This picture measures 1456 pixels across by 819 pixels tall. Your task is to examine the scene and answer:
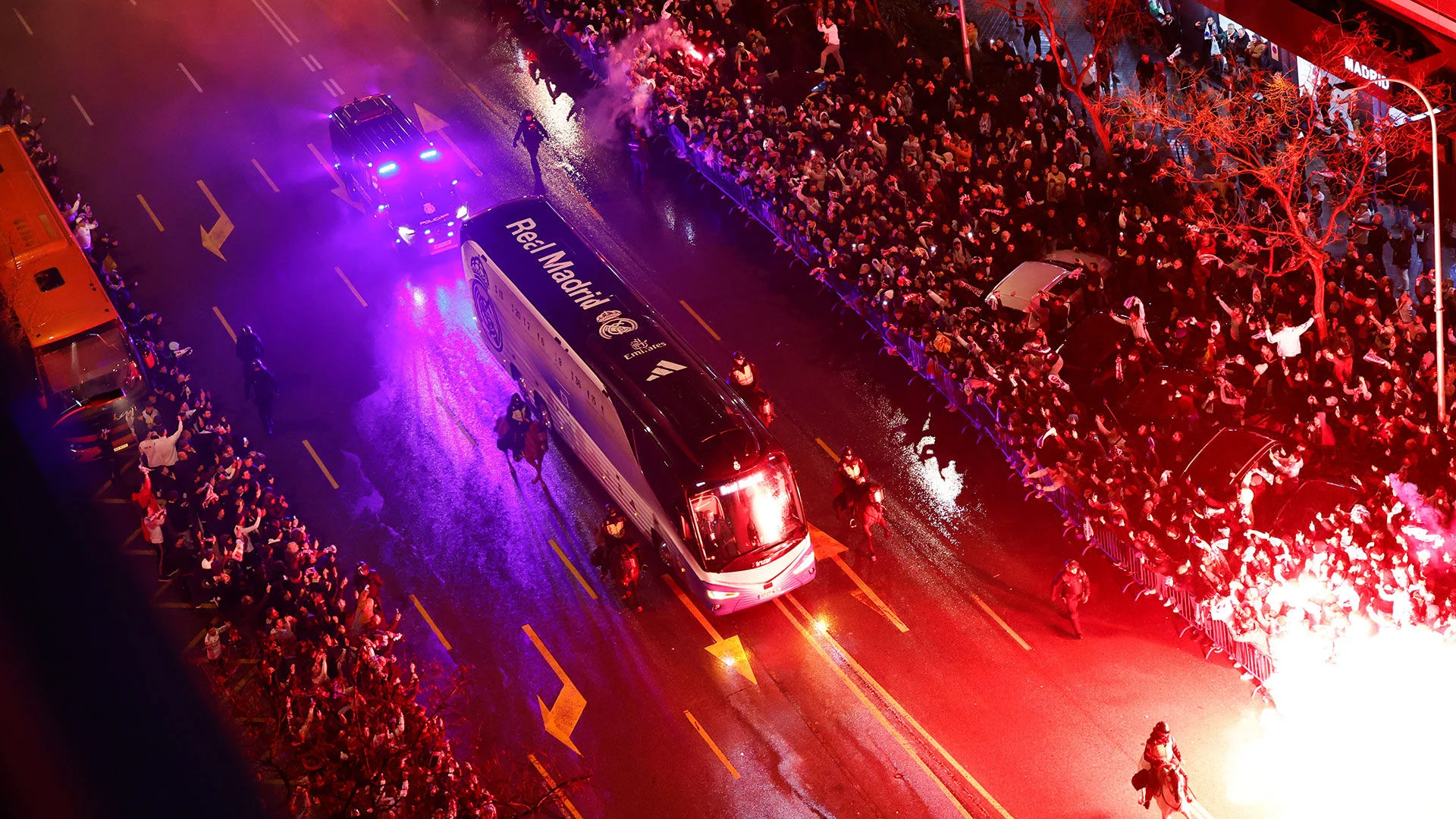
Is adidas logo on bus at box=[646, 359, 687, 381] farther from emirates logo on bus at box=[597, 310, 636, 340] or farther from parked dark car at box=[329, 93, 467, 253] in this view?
parked dark car at box=[329, 93, 467, 253]

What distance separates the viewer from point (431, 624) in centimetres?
2327

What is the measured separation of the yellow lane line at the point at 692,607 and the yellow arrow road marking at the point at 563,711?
2.48 m

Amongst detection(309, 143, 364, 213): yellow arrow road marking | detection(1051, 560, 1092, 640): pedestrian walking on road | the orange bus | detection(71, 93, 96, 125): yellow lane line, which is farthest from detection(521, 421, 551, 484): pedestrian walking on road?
detection(71, 93, 96, 125): yellow lane line

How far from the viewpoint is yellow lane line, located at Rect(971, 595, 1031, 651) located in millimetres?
22047

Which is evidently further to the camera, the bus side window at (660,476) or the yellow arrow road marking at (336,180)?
the yellow arrow road marking at (336,180)

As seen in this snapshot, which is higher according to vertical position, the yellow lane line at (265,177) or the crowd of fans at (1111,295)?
the yellow lane line at (265,177)

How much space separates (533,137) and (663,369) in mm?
12816

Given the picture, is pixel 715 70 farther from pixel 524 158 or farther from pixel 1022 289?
pixel 1022 289

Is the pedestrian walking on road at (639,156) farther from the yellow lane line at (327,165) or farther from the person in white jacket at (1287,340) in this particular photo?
the person in white jacket at (1287,340)

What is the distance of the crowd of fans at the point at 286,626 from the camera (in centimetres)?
1900

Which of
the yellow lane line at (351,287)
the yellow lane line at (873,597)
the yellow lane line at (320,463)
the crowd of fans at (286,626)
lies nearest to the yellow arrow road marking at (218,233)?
the yellow lane line at (351,287)

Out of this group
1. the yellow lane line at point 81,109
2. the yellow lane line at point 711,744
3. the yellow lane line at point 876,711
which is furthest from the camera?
the yellow lane line at point 81,109

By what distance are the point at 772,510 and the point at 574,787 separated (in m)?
5.45

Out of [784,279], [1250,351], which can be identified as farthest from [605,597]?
[1250,351]
